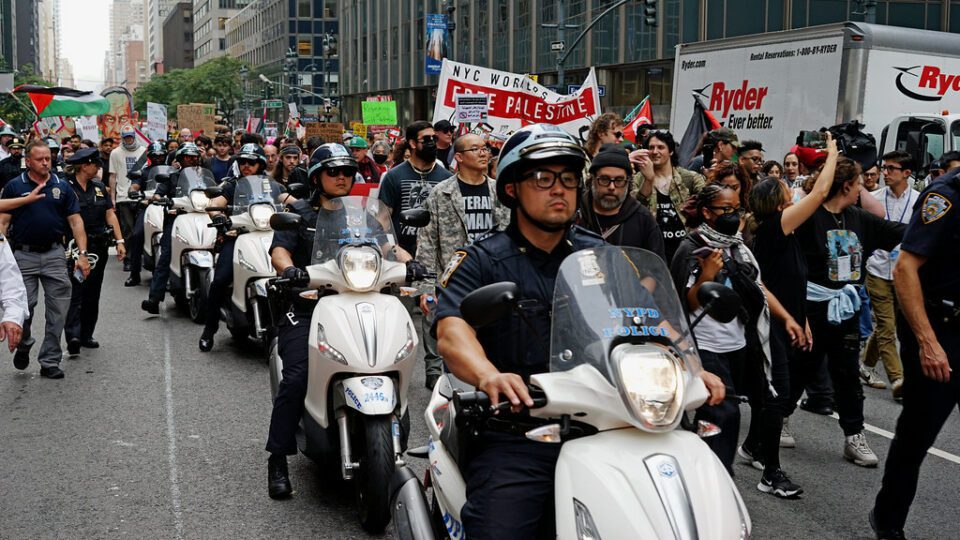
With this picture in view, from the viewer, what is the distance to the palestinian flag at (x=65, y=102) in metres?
28.2

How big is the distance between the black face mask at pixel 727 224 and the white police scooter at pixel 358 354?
5.56ft

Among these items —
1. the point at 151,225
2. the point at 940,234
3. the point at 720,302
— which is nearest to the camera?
the point at 720,302

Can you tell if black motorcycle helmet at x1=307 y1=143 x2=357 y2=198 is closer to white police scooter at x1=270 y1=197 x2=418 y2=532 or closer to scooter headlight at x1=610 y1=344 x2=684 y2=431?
white police scooter at x1=270 y1=197 x2=418 y2=532

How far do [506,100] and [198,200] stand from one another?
13.8ft

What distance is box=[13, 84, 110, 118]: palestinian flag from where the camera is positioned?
92.6 ft

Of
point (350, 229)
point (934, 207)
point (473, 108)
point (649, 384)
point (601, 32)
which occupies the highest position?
point (601, 32)

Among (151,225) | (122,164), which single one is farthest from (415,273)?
(122,164)

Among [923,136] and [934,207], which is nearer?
[934,207]

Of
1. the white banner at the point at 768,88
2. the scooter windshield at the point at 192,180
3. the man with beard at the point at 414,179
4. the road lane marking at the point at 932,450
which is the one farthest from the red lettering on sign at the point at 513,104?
the road lane marking at the point at 932,450

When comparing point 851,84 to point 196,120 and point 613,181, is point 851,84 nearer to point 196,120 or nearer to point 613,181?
point 613,181

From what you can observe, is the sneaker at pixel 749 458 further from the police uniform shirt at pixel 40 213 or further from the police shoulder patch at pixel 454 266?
the police uniform shirt at pixel 40 213

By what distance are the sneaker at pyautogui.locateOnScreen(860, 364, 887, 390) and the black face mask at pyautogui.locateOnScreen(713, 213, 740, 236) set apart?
4.28 m

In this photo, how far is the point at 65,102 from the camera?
28406 mm

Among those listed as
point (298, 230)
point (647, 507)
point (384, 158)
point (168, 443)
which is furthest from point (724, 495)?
point (384, 158)
